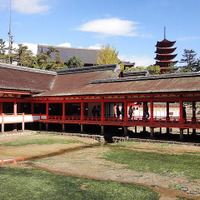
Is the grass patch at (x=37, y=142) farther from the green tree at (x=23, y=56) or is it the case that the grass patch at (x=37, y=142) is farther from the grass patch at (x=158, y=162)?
the green tree at (x=23, y=56)

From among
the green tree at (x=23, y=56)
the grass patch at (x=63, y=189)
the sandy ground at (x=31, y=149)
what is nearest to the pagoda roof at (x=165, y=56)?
the green tree at (x=23, y=56)

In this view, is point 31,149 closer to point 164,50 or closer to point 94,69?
point 94,69

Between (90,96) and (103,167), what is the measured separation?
12.6 metres

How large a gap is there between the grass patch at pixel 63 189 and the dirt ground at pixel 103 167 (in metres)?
0.95

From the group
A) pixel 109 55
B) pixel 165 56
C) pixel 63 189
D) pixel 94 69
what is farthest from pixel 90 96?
pixel 165 56

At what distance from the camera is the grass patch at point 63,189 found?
365 inches

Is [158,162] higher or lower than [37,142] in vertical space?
lower

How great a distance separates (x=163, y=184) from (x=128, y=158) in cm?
530

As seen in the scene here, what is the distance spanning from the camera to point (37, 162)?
14914 millimetres

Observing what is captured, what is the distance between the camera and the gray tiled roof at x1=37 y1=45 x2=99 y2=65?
238ft

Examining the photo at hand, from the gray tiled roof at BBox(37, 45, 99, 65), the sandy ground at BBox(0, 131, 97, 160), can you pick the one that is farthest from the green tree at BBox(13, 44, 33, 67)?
the sandy ground at BBox(0, 131, 97, 160)

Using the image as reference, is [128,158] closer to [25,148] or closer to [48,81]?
[25,148]

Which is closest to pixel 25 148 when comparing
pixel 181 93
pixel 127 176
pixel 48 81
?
pixel 127 176

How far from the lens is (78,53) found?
246ft
